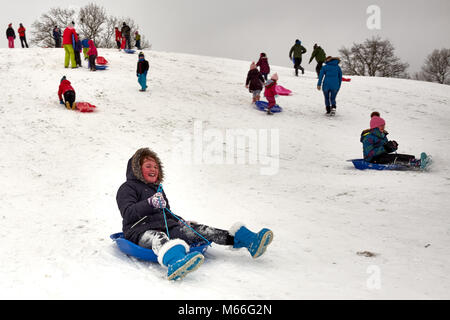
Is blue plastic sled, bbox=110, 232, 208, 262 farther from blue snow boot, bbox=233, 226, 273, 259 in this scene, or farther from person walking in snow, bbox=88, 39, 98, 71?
person walking in snow, bbox=88, 39, 98, 71

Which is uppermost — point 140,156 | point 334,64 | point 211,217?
point 334,64

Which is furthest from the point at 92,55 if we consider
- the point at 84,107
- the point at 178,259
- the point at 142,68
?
Answer: the point at 178,259

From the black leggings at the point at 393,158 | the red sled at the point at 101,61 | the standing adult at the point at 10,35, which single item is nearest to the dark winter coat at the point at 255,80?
the black leggings at the point at 393,158

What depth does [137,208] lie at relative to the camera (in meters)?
3.19

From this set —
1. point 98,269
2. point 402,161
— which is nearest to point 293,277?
point 98,269

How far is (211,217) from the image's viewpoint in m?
4.88

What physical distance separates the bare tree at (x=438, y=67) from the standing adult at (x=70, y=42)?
3954cm

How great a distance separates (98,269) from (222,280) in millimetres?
1052

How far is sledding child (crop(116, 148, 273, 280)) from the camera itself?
3.13m

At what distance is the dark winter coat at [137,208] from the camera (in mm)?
3219

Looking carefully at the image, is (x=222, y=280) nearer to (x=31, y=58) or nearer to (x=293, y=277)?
(x=293, y=277)

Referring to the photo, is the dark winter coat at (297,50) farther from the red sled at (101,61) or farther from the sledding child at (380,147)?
the sledding child at (380,147)

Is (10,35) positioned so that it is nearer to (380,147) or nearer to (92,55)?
(92,55)
